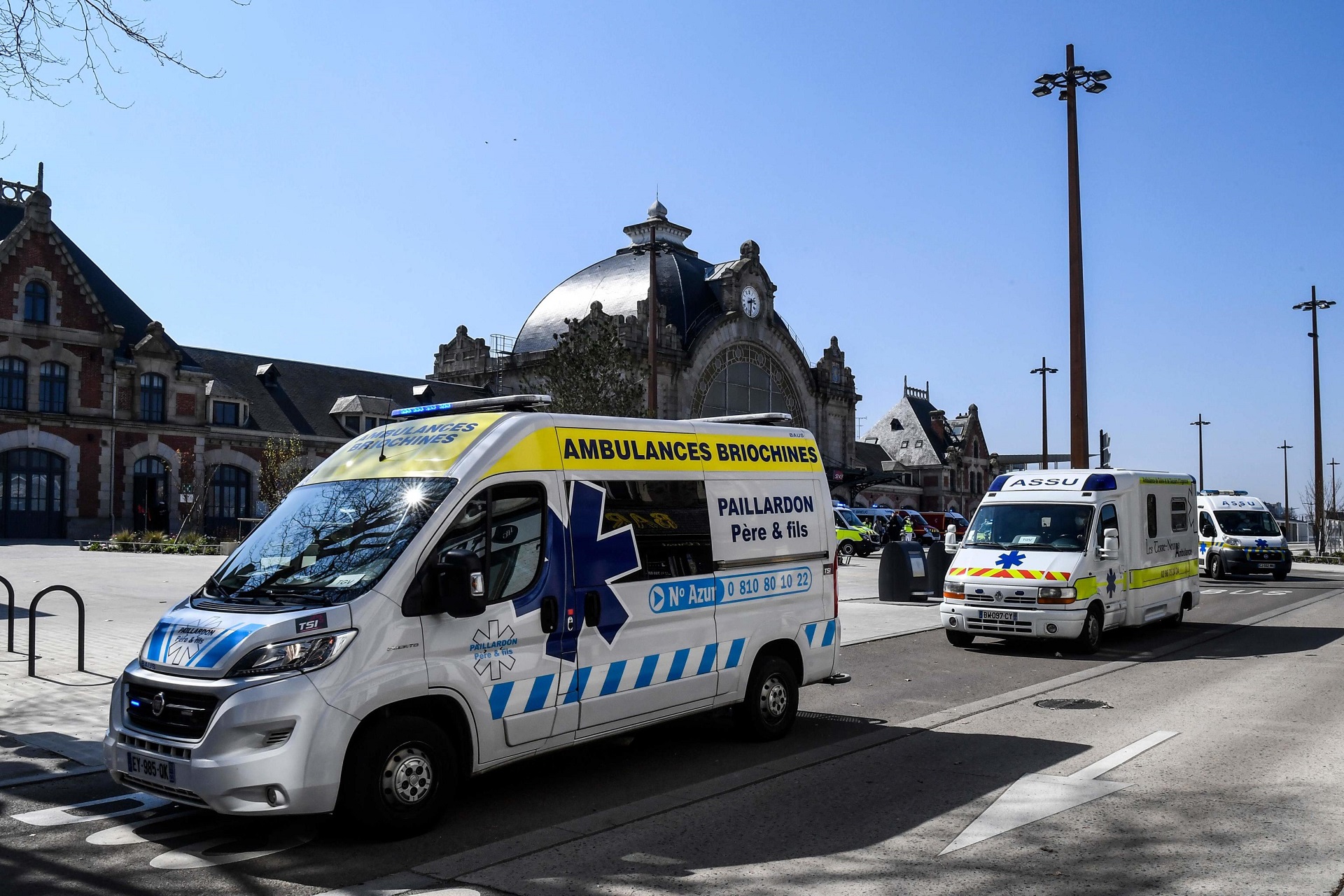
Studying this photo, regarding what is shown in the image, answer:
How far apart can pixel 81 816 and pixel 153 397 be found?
4522cm

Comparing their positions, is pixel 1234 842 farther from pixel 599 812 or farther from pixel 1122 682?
pixel 1122 682

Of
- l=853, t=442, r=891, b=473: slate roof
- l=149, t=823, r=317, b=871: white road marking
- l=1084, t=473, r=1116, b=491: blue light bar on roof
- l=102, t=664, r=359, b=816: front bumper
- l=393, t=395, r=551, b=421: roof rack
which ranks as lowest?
l=149, t=823, r=317, b=871: white road marking

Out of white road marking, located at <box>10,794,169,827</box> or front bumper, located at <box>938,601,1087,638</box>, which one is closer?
white road marking, located at <box>10,794,169,827</box>

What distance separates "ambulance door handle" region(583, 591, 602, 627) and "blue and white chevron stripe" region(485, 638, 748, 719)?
0.30 meters

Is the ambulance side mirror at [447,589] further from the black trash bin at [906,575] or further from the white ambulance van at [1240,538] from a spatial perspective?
the white ambulance van at [1240,538]

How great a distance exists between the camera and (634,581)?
733 centimetres

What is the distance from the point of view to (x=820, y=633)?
9109mm

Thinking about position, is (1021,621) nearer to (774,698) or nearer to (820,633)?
(820,633)

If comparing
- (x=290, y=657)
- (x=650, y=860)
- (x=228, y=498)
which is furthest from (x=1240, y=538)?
(x=228, y=498)

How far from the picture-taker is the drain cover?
1002 centimetres

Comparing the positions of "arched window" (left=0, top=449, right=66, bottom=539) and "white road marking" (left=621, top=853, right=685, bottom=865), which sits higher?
"arched window" (left=0, top=449, right=66, bottom=539)

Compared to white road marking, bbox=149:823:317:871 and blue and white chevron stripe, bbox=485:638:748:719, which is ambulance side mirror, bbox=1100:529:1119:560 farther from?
white road marking, bbox=149:823:317:871

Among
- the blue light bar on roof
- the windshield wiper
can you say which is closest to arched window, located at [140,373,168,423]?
the blue light bar on roof

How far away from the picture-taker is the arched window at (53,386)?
44.0m
